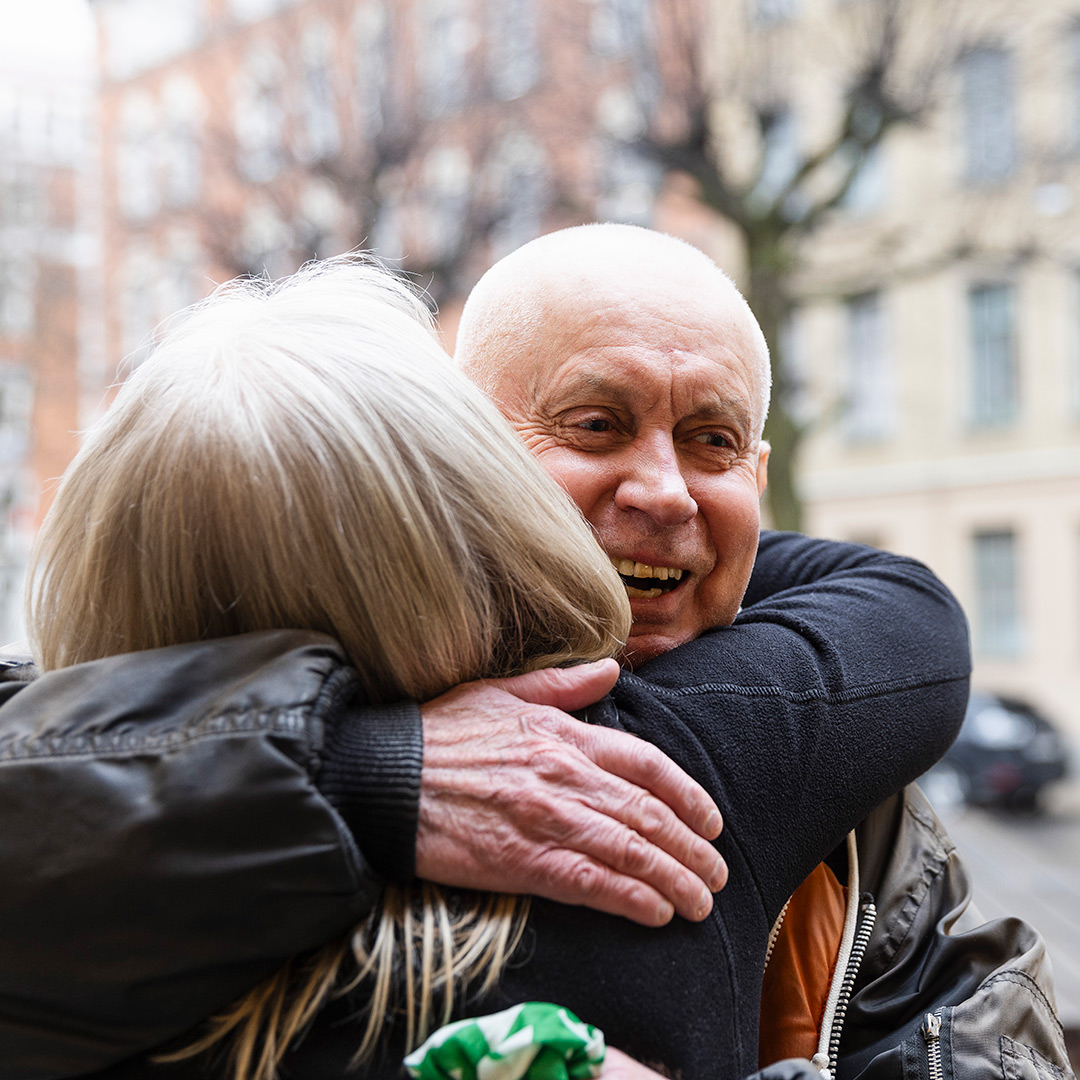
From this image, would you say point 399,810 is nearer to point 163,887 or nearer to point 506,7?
point 163,887

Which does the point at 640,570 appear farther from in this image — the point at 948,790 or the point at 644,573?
the point at 948,790

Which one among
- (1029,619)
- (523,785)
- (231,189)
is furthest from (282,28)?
(1029,619)

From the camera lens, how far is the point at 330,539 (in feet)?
3.79

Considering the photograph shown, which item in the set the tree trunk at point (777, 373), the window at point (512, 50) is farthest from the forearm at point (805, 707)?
the window at point (512, 50)

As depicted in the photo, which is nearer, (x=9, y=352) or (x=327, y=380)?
(x=327, y=380)

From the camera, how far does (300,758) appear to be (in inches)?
41.1

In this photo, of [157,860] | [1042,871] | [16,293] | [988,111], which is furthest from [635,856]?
[16,293]

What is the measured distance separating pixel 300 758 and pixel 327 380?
389mm

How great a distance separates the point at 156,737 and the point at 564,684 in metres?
0.43

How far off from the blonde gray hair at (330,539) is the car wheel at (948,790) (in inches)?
506

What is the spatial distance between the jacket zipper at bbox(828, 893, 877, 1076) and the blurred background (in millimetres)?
3235

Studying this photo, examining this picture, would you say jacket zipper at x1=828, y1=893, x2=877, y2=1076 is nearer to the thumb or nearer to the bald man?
the bald man

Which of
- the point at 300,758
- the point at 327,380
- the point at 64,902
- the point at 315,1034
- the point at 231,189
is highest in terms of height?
the point at 231,189

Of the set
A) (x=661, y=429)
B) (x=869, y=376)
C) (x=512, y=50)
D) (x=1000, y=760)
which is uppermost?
A: (x=512, y=50)
